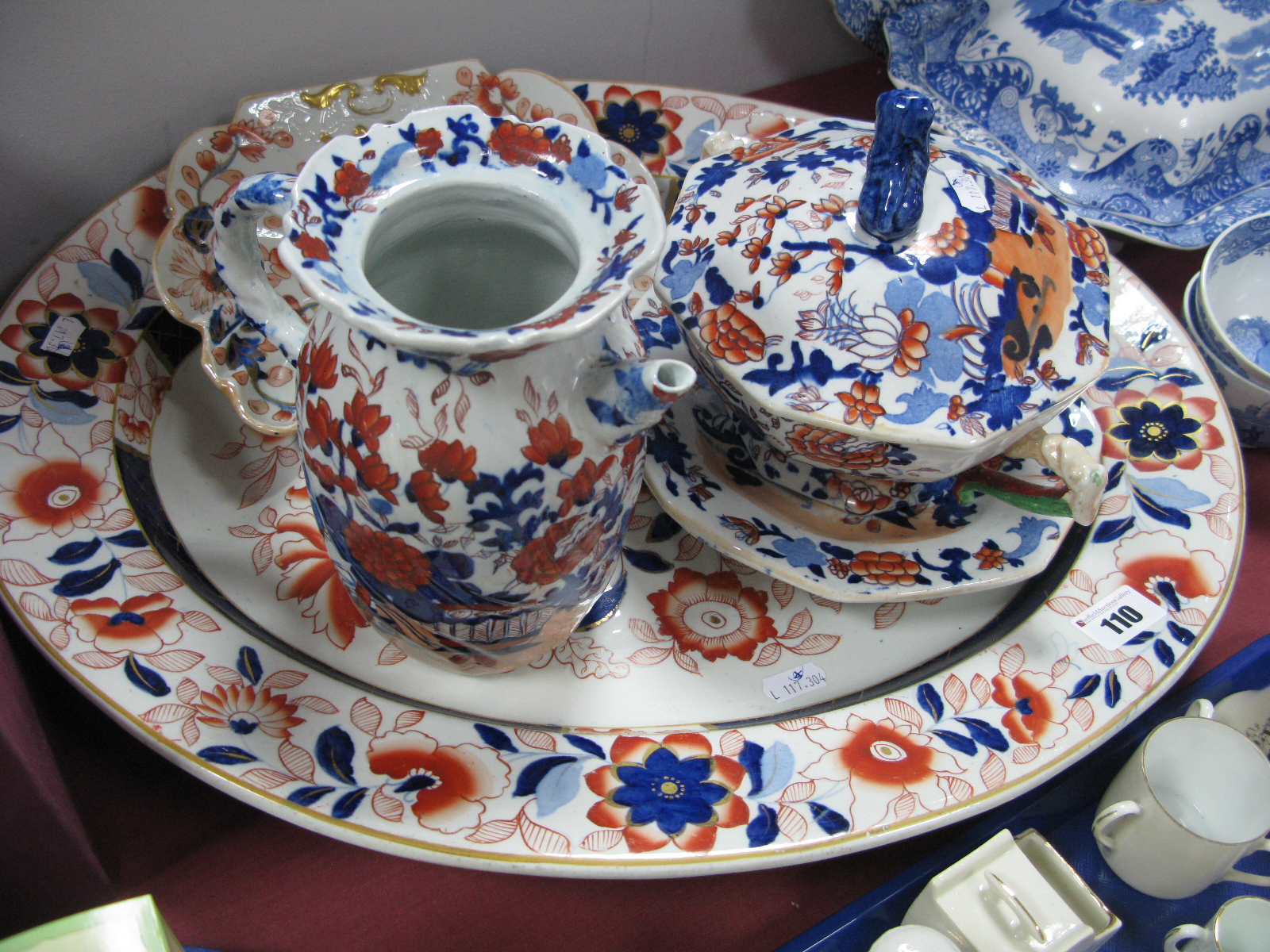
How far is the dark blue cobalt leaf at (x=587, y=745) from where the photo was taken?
55cm

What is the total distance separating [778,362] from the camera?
0.54 m

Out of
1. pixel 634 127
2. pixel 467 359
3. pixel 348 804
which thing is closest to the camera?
pixel 467 359

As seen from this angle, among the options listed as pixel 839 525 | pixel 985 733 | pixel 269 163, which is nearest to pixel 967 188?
pixel 839 525

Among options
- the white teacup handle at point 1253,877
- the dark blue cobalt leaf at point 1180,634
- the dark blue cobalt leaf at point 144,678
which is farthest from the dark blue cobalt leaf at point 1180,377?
the dark blue cobalt leaf at point 144,678

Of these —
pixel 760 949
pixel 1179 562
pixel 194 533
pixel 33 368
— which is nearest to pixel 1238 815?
pixel 1179 562

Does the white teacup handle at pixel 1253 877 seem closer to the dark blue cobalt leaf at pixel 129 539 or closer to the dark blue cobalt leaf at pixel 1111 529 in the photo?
the dark blue cobalt leaf at pixel 1111 529

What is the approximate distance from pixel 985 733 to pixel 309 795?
399mm

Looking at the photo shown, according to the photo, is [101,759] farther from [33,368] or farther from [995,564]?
[995,564]

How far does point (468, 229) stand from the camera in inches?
18.4

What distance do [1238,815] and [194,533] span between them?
29.3 inches

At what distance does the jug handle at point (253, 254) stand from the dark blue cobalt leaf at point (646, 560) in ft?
0.88

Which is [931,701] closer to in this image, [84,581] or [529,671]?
[529,671]

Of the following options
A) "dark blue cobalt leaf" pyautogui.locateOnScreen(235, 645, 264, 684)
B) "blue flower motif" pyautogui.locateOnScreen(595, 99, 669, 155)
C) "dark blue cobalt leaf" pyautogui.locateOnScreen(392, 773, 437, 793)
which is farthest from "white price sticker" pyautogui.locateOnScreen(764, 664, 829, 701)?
"blue flower motif" pyautogui.locateOnScreen(595, 99, 669, 155)

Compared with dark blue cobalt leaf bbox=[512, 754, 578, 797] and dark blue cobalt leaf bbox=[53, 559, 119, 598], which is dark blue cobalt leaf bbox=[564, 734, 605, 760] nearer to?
dark blue cobalt leaf bbox=[512, 754, 578, 797]
